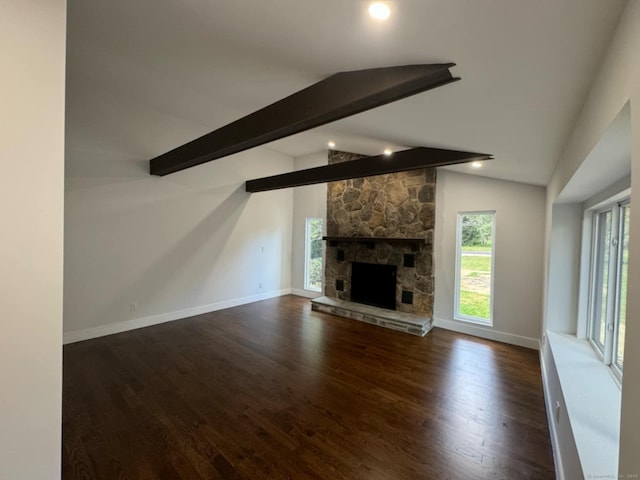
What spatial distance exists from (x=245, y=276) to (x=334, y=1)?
5687 millimetres

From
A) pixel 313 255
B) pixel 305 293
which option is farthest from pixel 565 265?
pixel 305 293

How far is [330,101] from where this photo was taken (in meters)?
2.08

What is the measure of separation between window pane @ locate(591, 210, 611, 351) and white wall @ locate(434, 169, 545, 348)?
1.52 meters

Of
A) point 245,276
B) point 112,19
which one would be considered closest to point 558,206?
point 112,19

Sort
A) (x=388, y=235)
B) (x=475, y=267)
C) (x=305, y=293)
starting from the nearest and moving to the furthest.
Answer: (x=475, y=267) → (x=388, y=235) → (x=305, y=293)

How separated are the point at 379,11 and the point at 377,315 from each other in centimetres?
469

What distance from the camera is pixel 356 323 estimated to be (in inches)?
207

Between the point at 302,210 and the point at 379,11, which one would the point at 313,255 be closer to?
the point at 302,210

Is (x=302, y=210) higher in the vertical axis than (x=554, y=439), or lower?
higher

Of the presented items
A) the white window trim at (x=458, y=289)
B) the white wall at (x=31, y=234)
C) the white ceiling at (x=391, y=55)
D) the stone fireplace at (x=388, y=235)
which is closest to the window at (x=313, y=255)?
the stone fireplace at (x=388, y=235)

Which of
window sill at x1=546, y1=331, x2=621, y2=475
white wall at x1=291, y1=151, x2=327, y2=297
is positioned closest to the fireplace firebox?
white wall at x1=291, y1=151, x2=327, y2=297

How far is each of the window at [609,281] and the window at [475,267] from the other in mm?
1828

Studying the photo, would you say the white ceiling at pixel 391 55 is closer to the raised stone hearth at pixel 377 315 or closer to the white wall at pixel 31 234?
the white wall at pixel 31 234

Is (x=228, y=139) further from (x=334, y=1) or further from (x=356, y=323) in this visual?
(x=356, y=323)
